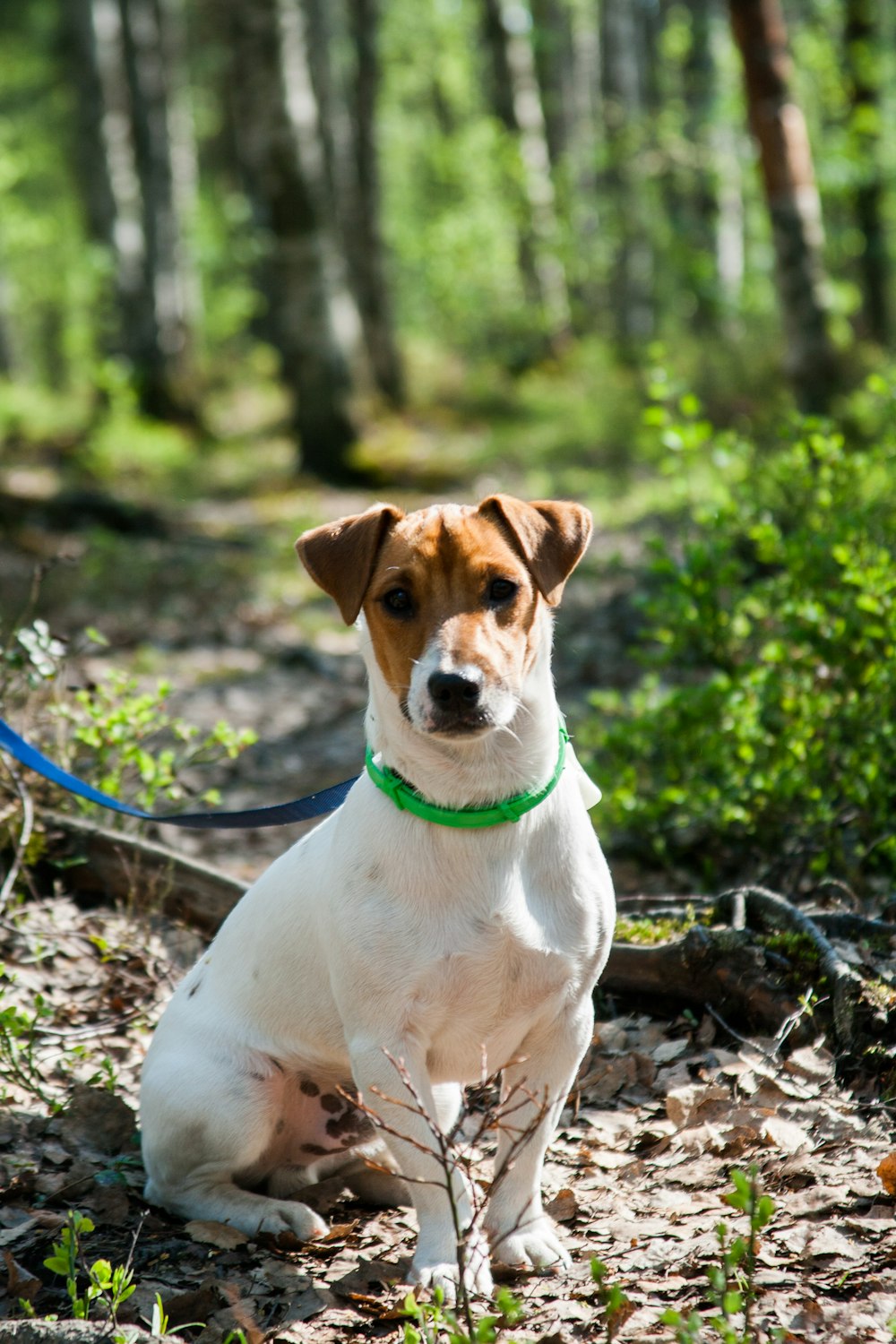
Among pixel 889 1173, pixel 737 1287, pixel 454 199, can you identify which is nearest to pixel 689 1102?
pixel 889 1173

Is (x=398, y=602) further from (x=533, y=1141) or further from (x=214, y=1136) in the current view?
(x=214, y=1136)

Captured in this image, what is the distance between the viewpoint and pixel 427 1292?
126 inches

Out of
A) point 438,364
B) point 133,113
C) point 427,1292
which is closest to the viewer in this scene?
point 427,1292

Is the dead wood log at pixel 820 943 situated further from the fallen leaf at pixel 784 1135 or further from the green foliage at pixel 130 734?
the green foliage at pixel 130 734

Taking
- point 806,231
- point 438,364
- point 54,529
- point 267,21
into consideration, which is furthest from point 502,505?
point 438,364

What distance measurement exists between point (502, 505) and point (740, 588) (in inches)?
117

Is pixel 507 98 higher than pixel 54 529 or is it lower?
higher

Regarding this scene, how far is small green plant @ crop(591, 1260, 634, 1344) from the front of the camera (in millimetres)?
2645

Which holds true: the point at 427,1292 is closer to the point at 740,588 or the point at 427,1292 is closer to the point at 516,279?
the point at 740,588

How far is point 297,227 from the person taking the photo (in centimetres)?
1519

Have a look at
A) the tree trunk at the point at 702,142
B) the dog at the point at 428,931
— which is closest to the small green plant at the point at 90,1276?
the dog at the point at 428,931

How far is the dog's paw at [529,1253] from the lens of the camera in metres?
3.39

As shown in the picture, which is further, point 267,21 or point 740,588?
point 267,21

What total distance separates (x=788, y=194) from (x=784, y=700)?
271 inches
